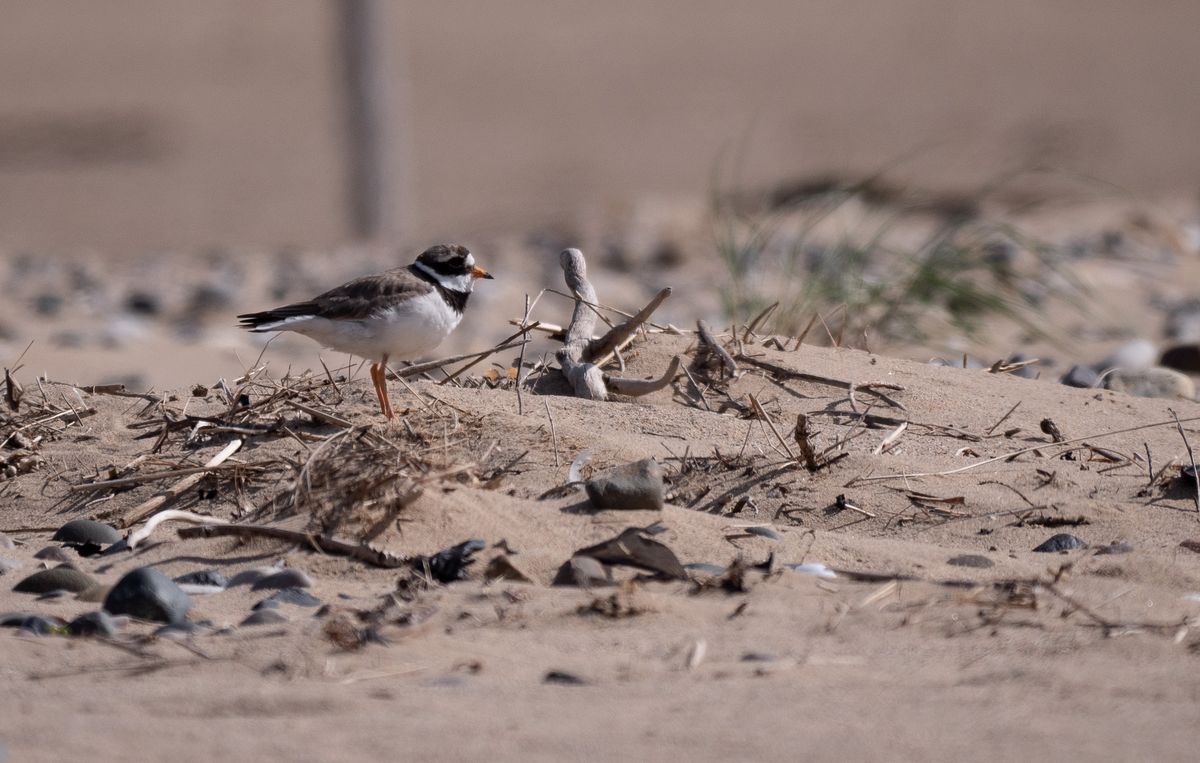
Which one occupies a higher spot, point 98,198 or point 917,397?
point 917,397

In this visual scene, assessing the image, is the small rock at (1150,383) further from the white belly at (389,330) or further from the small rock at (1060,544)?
the white belly at (389,330)

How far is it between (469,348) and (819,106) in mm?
10401

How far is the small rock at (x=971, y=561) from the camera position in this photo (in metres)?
3.27

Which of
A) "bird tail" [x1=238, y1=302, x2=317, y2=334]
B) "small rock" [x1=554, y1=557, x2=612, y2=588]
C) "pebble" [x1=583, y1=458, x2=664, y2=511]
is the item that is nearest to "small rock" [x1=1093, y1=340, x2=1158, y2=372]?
"pebble" [x1=583, y1=458, x2=664, y2=511]

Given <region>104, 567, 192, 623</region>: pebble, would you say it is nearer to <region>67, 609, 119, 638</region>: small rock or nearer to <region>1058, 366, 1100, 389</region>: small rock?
<region>67, 609, 119, 638</region>: small rock

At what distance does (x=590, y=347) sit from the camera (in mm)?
4770

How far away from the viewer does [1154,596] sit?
3025mm

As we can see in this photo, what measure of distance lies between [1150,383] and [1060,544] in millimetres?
2009

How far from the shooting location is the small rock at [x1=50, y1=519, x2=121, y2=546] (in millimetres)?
3551

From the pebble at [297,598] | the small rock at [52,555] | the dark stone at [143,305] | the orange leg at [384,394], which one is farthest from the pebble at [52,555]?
the dark stone at [143,305]

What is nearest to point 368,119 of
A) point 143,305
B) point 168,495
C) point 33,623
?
point 143,305

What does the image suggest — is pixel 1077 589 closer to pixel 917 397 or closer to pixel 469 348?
pixel 917 397

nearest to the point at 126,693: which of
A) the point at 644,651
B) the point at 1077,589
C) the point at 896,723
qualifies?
the point at 644,651

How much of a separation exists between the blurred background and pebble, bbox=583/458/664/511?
382 inches
